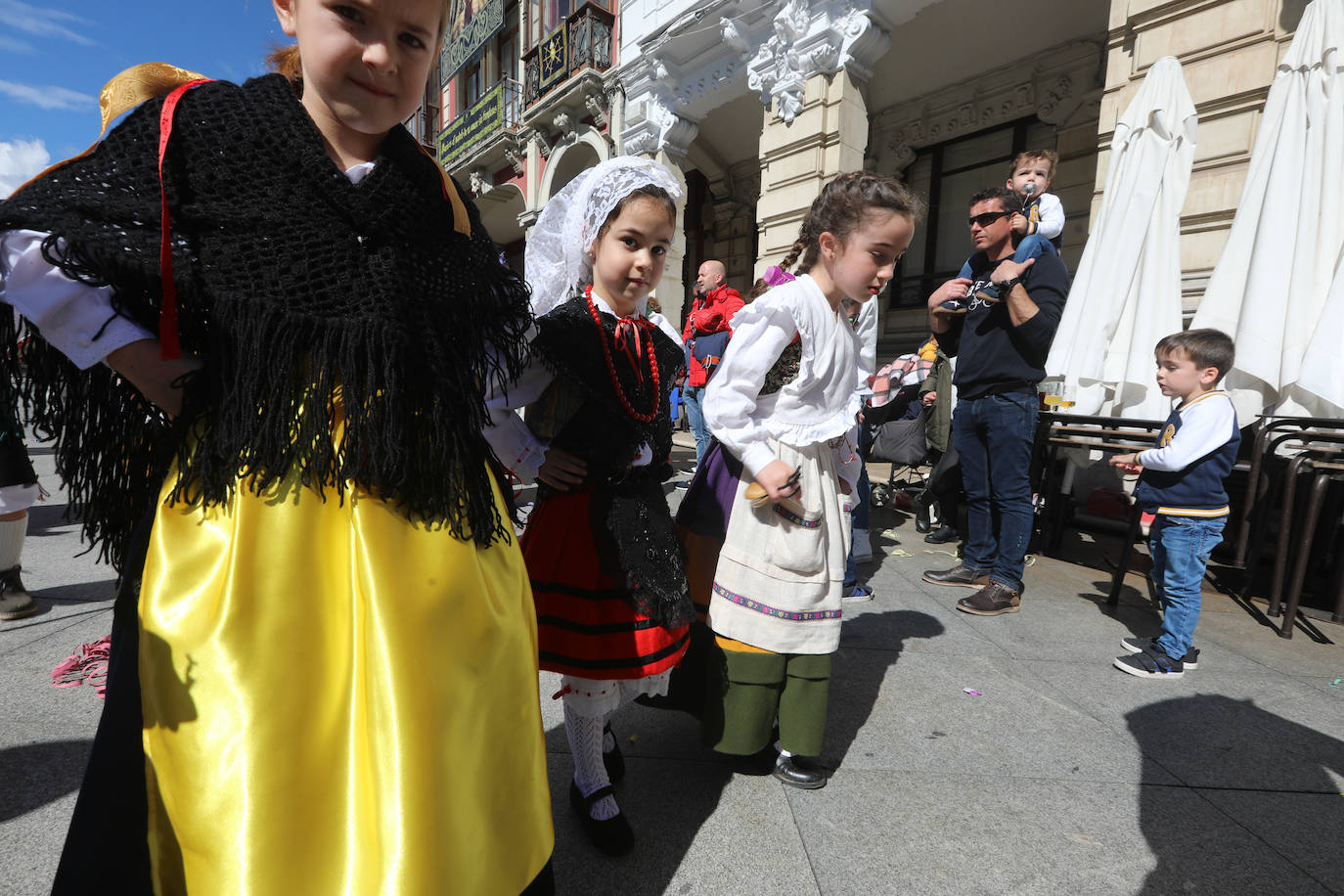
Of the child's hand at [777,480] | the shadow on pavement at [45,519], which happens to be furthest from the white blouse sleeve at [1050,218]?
the shadow on pavement at [45,519]

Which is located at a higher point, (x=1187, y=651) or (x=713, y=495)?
(x=713, y=495)

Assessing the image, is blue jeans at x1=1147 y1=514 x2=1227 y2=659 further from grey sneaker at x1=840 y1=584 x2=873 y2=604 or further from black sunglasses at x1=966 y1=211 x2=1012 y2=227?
black sunglasses at x1=966 y1=211 x2=1012 y2=227

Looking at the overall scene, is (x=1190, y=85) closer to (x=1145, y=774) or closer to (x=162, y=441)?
(x=1145, y=774)

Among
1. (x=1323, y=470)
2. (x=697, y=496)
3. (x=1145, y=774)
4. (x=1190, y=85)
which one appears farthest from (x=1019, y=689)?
(x=1190, y=85)

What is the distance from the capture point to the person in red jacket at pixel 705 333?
17.5 feet

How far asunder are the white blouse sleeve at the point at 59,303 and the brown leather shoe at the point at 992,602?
352 centimetres

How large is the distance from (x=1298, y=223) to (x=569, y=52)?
35.9 feet

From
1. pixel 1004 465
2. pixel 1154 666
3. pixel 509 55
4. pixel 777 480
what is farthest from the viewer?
pixel 509 55

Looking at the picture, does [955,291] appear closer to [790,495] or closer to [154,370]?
[790,495]

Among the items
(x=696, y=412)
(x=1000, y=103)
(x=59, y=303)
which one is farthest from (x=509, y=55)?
(x=59, y=303)

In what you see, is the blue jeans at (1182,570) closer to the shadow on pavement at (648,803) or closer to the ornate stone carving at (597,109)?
the shadow on pavement at (648,803)

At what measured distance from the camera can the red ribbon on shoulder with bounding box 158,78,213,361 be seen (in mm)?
851

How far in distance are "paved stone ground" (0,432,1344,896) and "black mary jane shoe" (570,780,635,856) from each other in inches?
1.4

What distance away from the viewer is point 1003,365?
3369 mm
